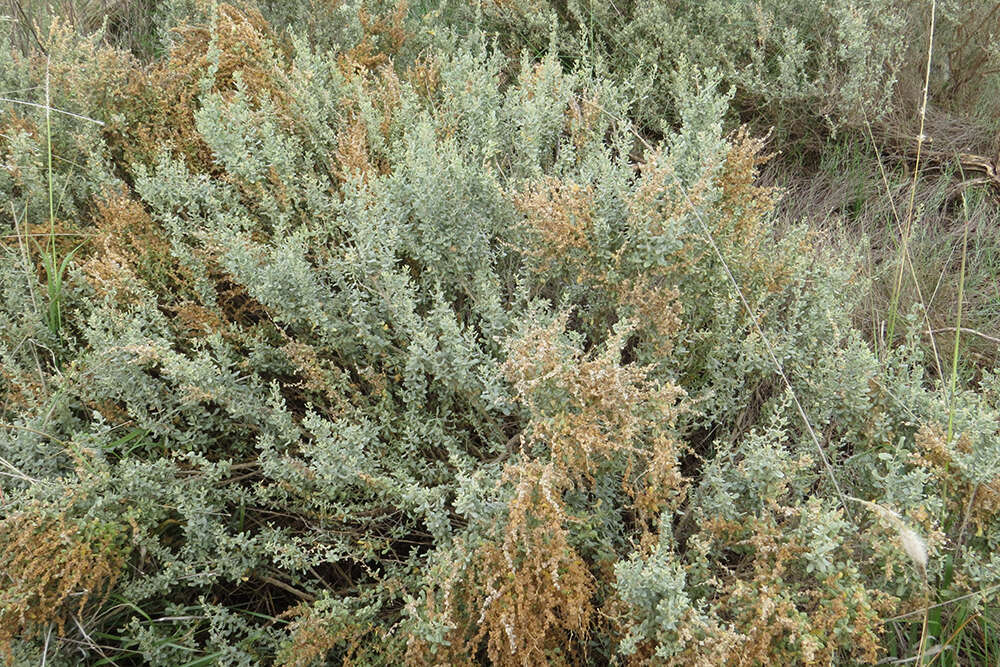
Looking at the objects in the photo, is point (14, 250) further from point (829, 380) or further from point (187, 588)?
point (829, 380)

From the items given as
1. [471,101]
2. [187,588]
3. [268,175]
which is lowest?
[187,588]

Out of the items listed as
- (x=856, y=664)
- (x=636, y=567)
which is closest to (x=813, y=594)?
(x=856, y=664)

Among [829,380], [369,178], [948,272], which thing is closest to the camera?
[829,380]

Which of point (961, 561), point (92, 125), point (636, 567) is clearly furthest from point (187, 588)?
point (961, 561)

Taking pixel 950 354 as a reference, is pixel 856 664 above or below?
below

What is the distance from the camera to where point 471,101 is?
2609mm

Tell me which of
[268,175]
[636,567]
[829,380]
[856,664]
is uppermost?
[268,175]

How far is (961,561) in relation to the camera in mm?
1712

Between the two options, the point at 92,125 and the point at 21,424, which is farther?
the point at 92,125

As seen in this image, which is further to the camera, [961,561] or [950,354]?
[950,354]

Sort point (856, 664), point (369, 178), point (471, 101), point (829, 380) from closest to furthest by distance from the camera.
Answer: point (856, 664) → point (829, 380) → point (369, 178) → point (471, 101)

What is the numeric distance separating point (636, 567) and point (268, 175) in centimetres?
180

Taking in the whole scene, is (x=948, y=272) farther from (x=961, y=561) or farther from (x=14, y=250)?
(x=14, y=250)

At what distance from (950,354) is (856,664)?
4.63ft
